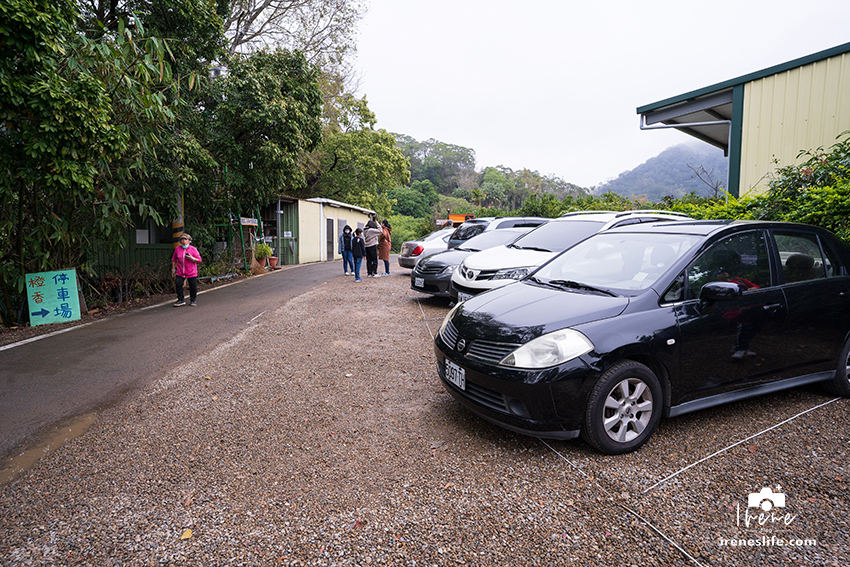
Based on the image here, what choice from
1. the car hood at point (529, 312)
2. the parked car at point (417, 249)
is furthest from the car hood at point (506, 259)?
the parked car at point (417, 249)

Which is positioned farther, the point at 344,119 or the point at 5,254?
the point at 344,119

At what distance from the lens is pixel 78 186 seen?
6.63 m

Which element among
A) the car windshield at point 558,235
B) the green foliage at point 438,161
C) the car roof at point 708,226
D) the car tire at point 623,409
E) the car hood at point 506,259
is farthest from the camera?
the green foliage at point 438,161

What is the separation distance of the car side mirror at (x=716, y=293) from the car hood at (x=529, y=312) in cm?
55

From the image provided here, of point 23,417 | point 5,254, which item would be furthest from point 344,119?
point 23,417

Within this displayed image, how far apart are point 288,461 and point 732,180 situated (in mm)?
9713

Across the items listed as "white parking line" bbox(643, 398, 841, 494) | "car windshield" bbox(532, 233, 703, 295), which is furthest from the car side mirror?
"white parking line" bbox(643, 398, 841, 494)

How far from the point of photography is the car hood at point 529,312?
3.26 m

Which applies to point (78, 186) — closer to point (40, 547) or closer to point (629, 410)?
point (40, 547)

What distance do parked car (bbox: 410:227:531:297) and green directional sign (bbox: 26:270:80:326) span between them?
602 centimetres

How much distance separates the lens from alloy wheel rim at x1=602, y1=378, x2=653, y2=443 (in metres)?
3.12

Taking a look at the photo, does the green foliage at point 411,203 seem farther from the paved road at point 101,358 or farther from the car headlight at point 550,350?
the car headlight at point 550,350

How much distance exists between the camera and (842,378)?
4078mm

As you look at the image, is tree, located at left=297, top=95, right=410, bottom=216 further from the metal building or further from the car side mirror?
the car side mirror
